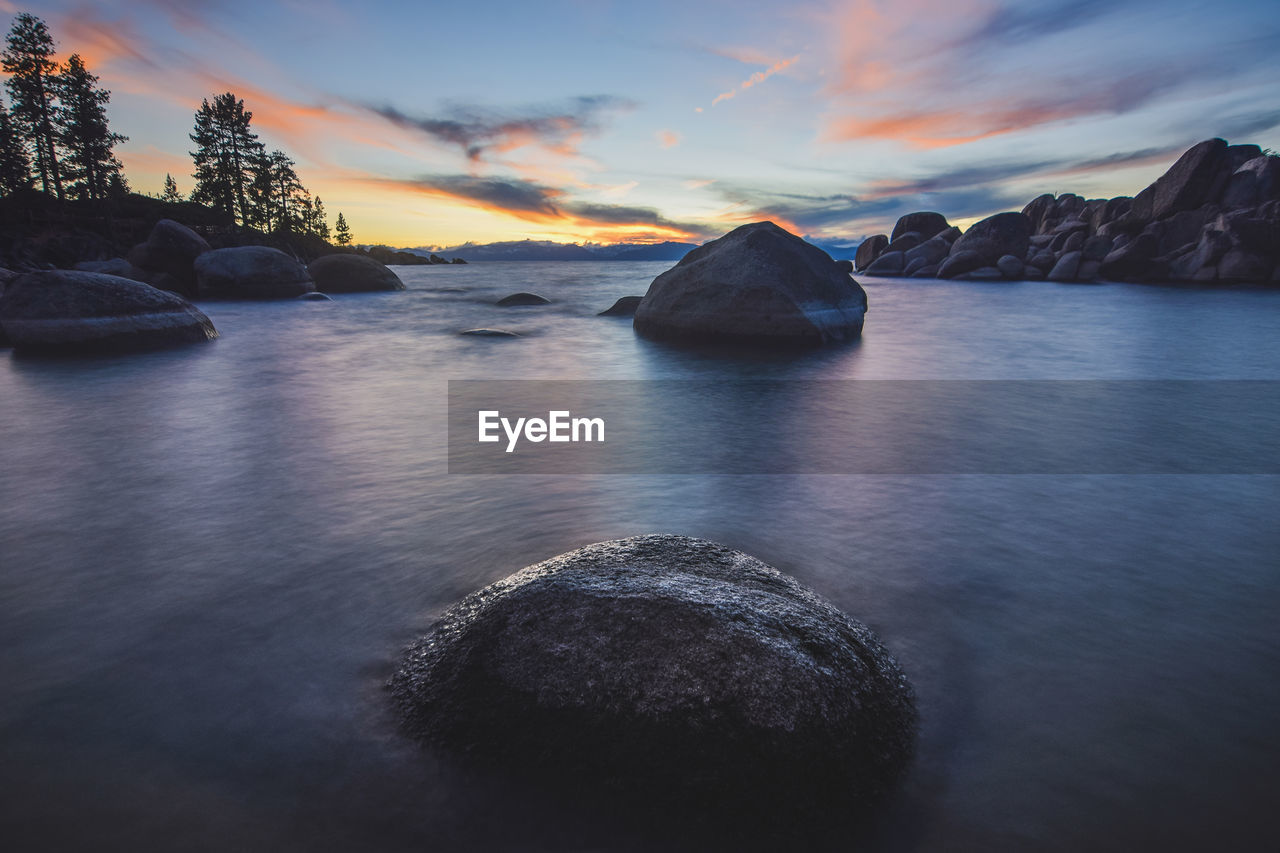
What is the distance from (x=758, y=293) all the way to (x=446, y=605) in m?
9.88

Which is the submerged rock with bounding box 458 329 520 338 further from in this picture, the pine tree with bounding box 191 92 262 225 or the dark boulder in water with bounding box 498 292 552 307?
the pine tree with bounding box 191 92 262 225

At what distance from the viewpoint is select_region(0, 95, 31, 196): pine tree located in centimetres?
3553

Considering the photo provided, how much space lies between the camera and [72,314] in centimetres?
1103

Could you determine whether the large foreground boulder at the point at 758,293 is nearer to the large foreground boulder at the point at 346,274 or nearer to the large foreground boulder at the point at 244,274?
the large foreground boulder at the point at 244,274

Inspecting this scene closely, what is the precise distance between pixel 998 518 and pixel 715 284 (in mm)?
8720

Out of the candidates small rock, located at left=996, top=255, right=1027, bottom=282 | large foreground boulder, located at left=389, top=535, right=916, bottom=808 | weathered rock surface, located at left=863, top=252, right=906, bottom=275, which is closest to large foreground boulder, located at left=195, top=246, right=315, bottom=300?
large foreground boulder, located at left=389, top=535, right=916, bottom=808

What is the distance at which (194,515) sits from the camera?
174 inches

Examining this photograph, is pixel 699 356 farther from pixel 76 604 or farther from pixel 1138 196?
pixel 1138 196

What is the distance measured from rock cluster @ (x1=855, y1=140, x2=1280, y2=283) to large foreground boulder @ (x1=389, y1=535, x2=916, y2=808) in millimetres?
45558

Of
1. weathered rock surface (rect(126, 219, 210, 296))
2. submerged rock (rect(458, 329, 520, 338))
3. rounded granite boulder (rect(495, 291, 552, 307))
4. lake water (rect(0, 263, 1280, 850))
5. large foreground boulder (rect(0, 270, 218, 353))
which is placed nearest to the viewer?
lake water (rect(0, 263, 1280, 850))

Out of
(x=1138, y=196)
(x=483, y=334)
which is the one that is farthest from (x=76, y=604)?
(x=1138, y=196)

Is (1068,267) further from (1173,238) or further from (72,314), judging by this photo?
(72,314)

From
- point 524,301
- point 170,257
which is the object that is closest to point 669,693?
point 524,301

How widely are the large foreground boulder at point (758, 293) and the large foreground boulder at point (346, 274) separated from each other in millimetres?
21577
